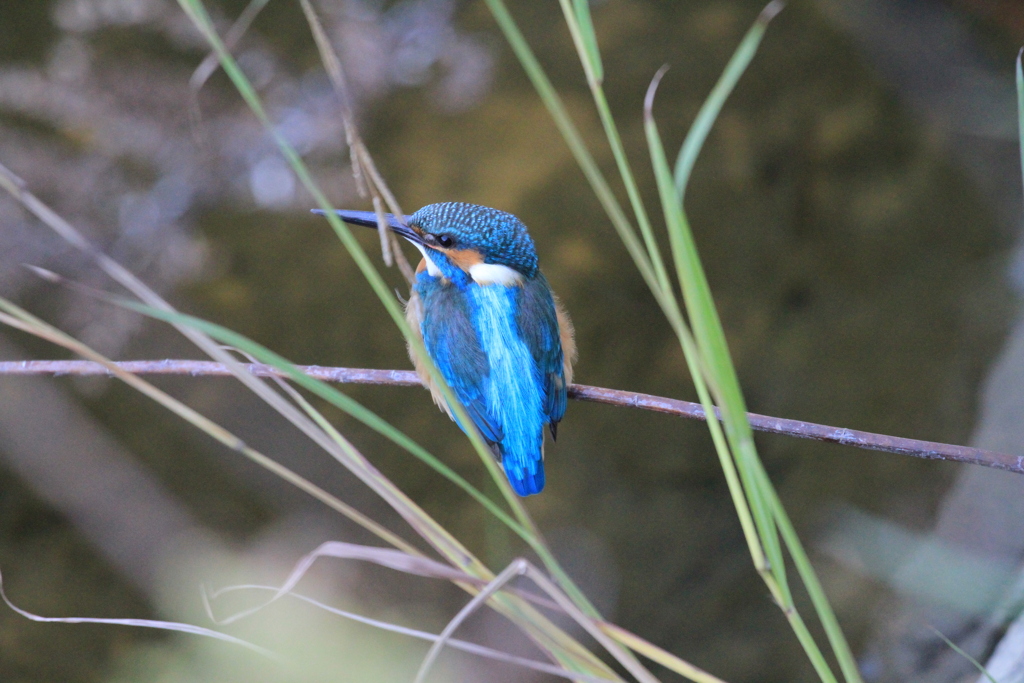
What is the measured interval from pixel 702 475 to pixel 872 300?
3.45 feet

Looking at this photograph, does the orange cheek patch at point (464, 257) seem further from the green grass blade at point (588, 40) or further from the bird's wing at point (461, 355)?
the green grass blade at point (588, 40)

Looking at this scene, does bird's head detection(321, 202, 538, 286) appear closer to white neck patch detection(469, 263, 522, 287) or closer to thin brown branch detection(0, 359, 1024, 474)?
white neck patch detection(469, 263, 522, 287)

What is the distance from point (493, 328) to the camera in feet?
5.22

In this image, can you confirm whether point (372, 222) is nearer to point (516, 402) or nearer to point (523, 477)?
point (516, 402)

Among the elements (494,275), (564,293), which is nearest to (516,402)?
(494,275)

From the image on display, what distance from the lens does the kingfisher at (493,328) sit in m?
1.57

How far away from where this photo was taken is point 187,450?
2887mm

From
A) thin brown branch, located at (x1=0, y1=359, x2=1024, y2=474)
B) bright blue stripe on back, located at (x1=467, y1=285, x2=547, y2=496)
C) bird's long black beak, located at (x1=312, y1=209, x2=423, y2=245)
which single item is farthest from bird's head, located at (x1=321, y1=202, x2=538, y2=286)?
thin brown branch, located at (x1=0, y1=359, x2=1024, y2=474)

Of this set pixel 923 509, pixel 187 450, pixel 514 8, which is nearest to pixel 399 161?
pixel 514 8

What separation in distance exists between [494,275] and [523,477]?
44 cm

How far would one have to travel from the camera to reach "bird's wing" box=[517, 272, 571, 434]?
1583 mm

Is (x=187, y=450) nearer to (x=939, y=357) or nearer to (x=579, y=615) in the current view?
(x=579, y=615)

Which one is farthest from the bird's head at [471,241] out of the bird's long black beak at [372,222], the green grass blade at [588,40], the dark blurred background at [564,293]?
the dark blurred background at [564,293]

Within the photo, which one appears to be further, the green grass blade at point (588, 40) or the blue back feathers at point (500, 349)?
the blue back feathers at point (500, 349)
